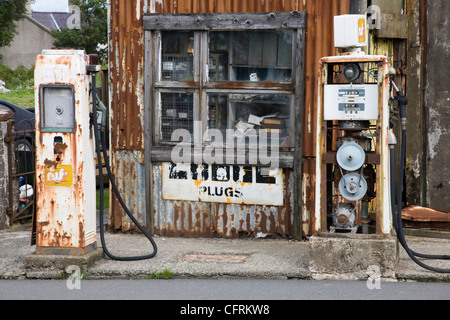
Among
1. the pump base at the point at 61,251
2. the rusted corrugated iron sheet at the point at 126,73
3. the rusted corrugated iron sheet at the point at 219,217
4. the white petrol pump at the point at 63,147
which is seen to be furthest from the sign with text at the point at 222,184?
the pump base at the point at 61,251

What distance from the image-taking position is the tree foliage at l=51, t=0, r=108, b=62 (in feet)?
131

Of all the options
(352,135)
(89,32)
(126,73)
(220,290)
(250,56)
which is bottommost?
(220,290)

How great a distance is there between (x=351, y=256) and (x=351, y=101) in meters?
1.57

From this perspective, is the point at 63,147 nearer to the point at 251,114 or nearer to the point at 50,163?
the point at 50,163

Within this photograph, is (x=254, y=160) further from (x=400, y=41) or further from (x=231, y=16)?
(x=400, y=41)

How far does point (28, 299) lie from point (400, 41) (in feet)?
22.9

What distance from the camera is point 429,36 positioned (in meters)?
9.81

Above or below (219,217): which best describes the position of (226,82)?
above

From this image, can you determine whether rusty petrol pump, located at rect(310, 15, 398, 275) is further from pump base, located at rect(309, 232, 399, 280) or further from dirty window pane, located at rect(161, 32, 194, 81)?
dirty window pane, located at rect(161, 32, 194, 81)

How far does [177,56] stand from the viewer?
9023mm

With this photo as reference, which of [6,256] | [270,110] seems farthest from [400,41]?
[6,256]

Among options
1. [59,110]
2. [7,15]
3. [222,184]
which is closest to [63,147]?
[59,110]

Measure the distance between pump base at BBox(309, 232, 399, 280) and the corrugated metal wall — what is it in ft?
5.23

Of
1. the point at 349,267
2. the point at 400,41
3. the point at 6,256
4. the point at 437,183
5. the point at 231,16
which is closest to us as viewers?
the point at 349,267
